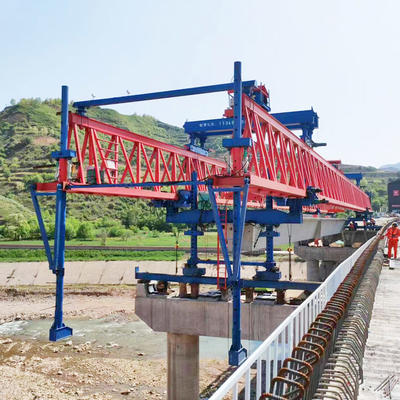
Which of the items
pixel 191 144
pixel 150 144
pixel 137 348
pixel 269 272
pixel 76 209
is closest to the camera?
pixel 150 144

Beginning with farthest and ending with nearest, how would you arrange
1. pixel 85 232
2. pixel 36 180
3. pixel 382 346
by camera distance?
pixel 36 180 < pixel 85 232 < pixel 382 346

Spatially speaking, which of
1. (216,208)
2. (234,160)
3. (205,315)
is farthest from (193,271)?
(234,160)

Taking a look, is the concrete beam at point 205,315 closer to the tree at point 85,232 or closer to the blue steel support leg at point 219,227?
the blue steel support leg at point 219,227

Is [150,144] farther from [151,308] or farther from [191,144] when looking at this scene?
[151,308]

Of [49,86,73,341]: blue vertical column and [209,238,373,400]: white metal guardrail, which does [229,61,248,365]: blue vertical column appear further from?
[49,86,73,341]: blue vertical column

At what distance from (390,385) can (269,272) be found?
42.6 ft

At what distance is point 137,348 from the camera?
98.0 feet

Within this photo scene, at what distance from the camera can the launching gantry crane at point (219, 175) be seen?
12.0m

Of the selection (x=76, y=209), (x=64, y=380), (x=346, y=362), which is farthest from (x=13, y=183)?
(x=346, y=362)

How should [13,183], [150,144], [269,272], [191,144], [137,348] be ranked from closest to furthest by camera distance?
[150,144], [269,272], [191,144], [137,348], [13,183]

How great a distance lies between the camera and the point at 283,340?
4465mm

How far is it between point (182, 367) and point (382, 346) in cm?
1284

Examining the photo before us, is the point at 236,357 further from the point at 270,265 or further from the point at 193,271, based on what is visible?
the point at 193,271

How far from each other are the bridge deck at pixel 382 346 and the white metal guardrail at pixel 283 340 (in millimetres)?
1015
